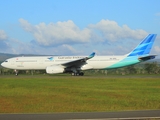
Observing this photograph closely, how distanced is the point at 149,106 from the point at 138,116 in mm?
3940

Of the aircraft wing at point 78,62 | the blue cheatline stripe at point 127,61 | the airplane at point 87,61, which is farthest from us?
the blue cheatline stripe at point 127,61

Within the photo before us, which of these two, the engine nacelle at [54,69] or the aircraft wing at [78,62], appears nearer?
the engine nacelle at [54,69]

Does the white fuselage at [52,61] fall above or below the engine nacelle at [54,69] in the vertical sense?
above

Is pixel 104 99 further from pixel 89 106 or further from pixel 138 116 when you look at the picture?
pixel 138 116

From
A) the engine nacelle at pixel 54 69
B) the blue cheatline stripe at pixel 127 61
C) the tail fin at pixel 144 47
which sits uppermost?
the tail fin at pixel 144 47

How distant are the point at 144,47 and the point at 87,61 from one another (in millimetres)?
9604

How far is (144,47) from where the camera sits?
55.8 m

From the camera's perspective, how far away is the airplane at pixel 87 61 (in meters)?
53.8

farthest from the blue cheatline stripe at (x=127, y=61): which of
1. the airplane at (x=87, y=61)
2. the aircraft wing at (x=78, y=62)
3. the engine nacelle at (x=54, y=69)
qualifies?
the engine nacelle at (x=54, y=69)

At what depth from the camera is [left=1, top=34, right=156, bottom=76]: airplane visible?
177 ft

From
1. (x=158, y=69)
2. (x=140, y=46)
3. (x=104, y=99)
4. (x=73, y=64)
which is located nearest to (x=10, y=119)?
(x=104, y=99)

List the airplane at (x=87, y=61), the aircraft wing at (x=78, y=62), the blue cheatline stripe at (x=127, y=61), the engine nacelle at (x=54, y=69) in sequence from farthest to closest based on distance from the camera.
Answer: the blue cheatline stripe at (x=127, y=61)
the airplane at (x=87, y=61)
the aircraft wing at (x=78, y=62)
the engine nacelle at (x=54, y=69)

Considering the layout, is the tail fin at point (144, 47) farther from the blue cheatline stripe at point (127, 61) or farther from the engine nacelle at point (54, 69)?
the engine nacelle at point (54, 69)

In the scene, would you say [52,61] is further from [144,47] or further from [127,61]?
[144,47]
